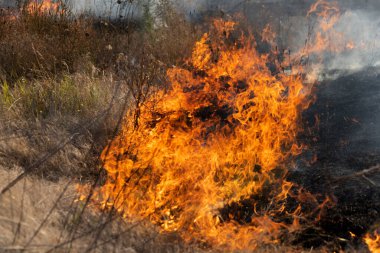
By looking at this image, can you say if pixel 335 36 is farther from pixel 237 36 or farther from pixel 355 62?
pixel 237 36

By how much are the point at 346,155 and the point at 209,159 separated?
1.37 metres

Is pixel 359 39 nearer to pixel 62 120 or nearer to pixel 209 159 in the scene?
pixel 209 159

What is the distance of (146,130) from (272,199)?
53.3 inches

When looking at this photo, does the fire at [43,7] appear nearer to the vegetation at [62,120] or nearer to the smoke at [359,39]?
the vegetation at [62,120]

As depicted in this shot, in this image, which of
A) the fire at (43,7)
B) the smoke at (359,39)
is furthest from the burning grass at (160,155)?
the smoke at (359,39)

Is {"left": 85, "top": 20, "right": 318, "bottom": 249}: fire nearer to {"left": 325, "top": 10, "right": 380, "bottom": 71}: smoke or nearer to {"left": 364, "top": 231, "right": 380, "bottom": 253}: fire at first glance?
{"left": 364, "top": 231, "right": 380, "bottom": 253}: fire

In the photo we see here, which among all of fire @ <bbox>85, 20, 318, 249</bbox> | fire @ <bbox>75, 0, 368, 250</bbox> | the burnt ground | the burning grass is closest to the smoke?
the burnt ground

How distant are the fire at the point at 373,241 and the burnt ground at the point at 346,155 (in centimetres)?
5

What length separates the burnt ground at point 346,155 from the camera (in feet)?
9.84

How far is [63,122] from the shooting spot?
3871mm

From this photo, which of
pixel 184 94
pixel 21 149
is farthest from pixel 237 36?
pixel 21 149

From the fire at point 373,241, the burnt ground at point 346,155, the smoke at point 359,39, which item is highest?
the smoke at point 359,39

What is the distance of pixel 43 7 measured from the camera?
22.7 feet

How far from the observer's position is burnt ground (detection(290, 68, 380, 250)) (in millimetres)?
3000
